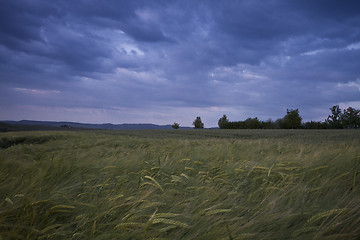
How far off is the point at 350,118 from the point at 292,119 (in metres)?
12.6

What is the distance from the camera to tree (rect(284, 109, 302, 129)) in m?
49.9

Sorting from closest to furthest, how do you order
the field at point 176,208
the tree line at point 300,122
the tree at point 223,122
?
1. the field at point 176,208
2. the tree line at point 300,122
3. the tree at point 223,122

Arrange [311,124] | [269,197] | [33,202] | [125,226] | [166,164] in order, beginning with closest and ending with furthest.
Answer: [125,226] < [33,202] < [269,197] < [166,164] < [311,124]

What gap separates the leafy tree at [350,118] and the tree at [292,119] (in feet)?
31.7

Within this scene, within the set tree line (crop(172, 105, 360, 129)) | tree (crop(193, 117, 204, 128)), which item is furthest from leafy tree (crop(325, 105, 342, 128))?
tree (crop(193, 117, 204, 128))

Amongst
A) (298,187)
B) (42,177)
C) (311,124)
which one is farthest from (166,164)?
(311,124)

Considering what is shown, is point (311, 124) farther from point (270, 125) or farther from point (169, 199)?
point (169, 199)

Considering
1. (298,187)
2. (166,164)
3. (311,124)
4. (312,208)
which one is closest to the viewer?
(312,208)

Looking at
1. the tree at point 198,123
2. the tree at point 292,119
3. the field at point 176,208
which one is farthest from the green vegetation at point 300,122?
the field at point 176,208

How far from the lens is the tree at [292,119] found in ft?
164

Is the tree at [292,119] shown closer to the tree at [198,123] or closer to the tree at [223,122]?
the tree at [223,122]

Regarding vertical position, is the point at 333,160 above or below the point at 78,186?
above

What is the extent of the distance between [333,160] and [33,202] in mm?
3339

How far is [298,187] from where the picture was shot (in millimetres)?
1792
